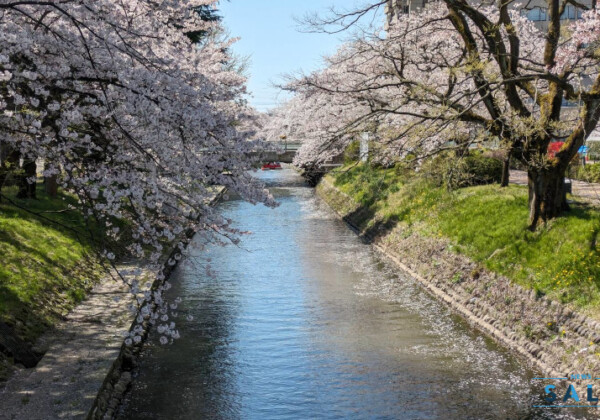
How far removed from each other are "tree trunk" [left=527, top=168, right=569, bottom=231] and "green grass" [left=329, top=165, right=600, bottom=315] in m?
0.30

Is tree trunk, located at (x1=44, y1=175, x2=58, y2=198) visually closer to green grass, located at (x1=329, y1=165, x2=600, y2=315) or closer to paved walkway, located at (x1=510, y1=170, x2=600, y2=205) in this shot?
green grass, located at (x1=329, y1=165, x2=600, y2=315)

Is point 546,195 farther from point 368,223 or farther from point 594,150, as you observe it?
point 594,150

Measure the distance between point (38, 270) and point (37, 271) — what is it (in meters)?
0.08

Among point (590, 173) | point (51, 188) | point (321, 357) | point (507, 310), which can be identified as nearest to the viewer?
point (321, 357)

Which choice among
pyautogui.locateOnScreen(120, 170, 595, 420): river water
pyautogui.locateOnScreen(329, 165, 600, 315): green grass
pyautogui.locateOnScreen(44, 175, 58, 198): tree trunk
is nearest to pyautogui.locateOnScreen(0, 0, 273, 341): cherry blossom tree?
pyautogui.locateOnScreen(120, 170, 595, 420): river water

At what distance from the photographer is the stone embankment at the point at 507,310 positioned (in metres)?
12.3

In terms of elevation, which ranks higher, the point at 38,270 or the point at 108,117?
the point at 108,117

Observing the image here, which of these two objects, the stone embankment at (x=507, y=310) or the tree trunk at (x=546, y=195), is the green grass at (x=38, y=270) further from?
the tree trunk at (x=546, y=195)

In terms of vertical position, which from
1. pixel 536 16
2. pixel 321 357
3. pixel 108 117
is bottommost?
pixel 321 357

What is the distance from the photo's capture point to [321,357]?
13812mm

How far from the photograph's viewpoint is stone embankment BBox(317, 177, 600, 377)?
12.3m

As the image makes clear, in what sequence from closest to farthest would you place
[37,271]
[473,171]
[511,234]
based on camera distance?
1. [37,271]
2. [511,234]
3. [473,171]

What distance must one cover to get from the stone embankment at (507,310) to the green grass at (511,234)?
30cm

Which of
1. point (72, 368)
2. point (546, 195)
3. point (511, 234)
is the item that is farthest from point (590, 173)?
point (72, 368)
